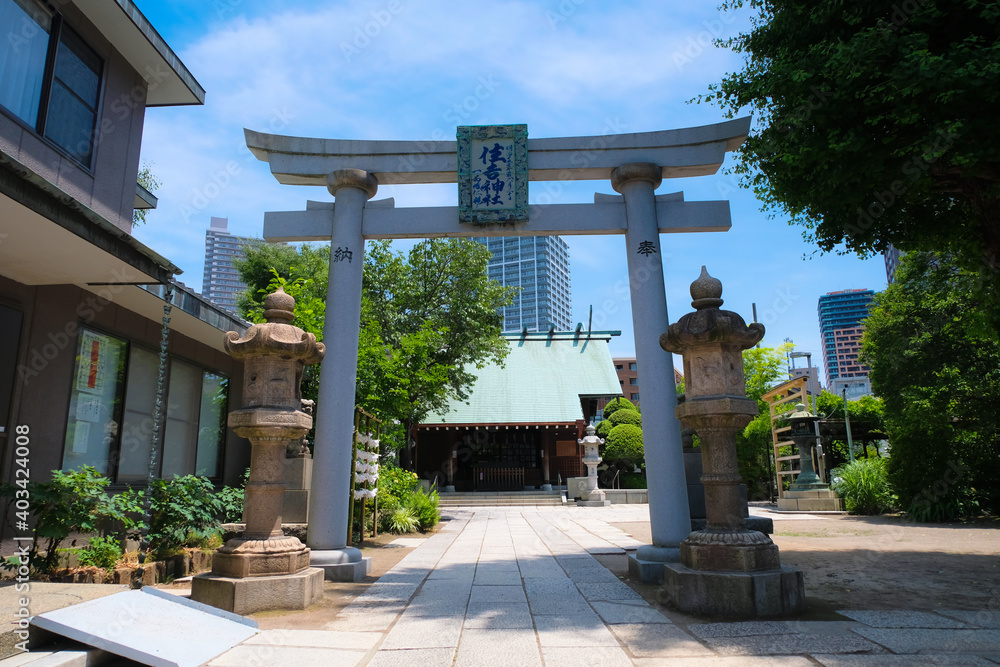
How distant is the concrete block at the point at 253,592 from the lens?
4.71 m

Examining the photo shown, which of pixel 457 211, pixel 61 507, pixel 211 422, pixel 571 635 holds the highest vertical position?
pixel 457 211

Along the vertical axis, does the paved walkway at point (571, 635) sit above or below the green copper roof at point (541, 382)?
below

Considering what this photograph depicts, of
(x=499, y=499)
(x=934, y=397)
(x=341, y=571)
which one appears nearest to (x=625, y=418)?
(x=499, y=499)

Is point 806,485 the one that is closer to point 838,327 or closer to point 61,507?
point 61,507

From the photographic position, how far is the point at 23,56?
266 inches

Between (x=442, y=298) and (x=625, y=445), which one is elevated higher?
(x=442, y=298)

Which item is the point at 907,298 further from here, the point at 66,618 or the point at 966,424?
the point at 66,618

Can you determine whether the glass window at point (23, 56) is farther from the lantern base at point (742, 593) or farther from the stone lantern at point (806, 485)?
the stone lantern at point (806, 485)

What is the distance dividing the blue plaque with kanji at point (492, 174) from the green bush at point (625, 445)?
19.0 metres

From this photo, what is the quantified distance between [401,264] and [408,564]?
1116 centimetres

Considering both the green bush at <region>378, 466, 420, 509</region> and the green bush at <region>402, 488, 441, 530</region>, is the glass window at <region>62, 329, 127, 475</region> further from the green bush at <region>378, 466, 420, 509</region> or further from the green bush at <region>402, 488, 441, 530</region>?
the green bush at <region>402, 488, 441, 530</region>

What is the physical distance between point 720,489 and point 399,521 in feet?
25.0

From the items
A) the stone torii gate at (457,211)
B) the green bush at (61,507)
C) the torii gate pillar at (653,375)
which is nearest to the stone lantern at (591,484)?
the torii gate pillar at (653,375)

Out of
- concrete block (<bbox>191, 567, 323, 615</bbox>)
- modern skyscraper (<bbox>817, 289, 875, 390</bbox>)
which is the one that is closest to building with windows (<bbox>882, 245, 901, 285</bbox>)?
concrete block (<bbox>191, 567, 323, 615</bbox>)
